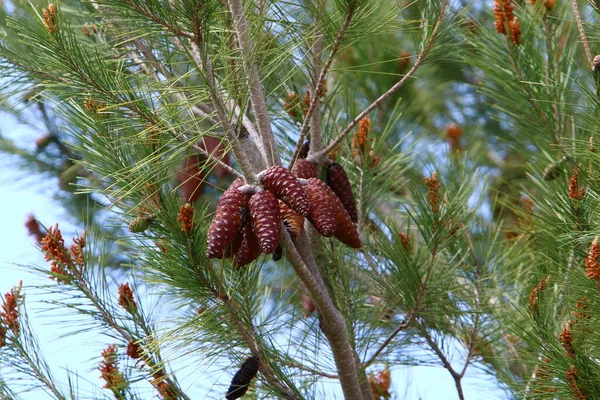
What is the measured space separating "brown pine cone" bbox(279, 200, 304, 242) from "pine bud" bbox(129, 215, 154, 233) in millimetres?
315

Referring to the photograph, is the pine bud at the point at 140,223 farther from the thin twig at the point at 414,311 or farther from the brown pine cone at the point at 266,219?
the thin twig at the point at 414,311

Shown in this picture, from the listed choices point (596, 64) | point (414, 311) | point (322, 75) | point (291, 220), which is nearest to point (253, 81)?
point (322, 75)

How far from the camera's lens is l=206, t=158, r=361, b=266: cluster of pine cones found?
5.34 ft

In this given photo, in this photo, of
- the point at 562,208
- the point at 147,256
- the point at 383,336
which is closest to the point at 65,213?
the point at 383,336

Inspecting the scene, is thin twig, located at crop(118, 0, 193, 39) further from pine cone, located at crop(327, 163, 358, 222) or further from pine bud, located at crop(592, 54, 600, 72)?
pine bud, located at crop(592, 54, 600, 72)

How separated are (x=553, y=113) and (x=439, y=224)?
1.29 feet

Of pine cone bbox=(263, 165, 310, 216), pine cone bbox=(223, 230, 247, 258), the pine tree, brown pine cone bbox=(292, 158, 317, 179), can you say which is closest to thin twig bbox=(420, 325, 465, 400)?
the pine tree

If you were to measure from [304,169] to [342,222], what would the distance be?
0.71ft

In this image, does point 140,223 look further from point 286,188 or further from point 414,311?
point 414,311

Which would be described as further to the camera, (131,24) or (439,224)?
(439,224)

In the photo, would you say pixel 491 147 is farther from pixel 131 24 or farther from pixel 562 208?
pixel 131 24

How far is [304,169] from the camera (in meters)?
1.97

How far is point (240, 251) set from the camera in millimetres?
1760

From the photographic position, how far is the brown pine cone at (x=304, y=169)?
1958mm
